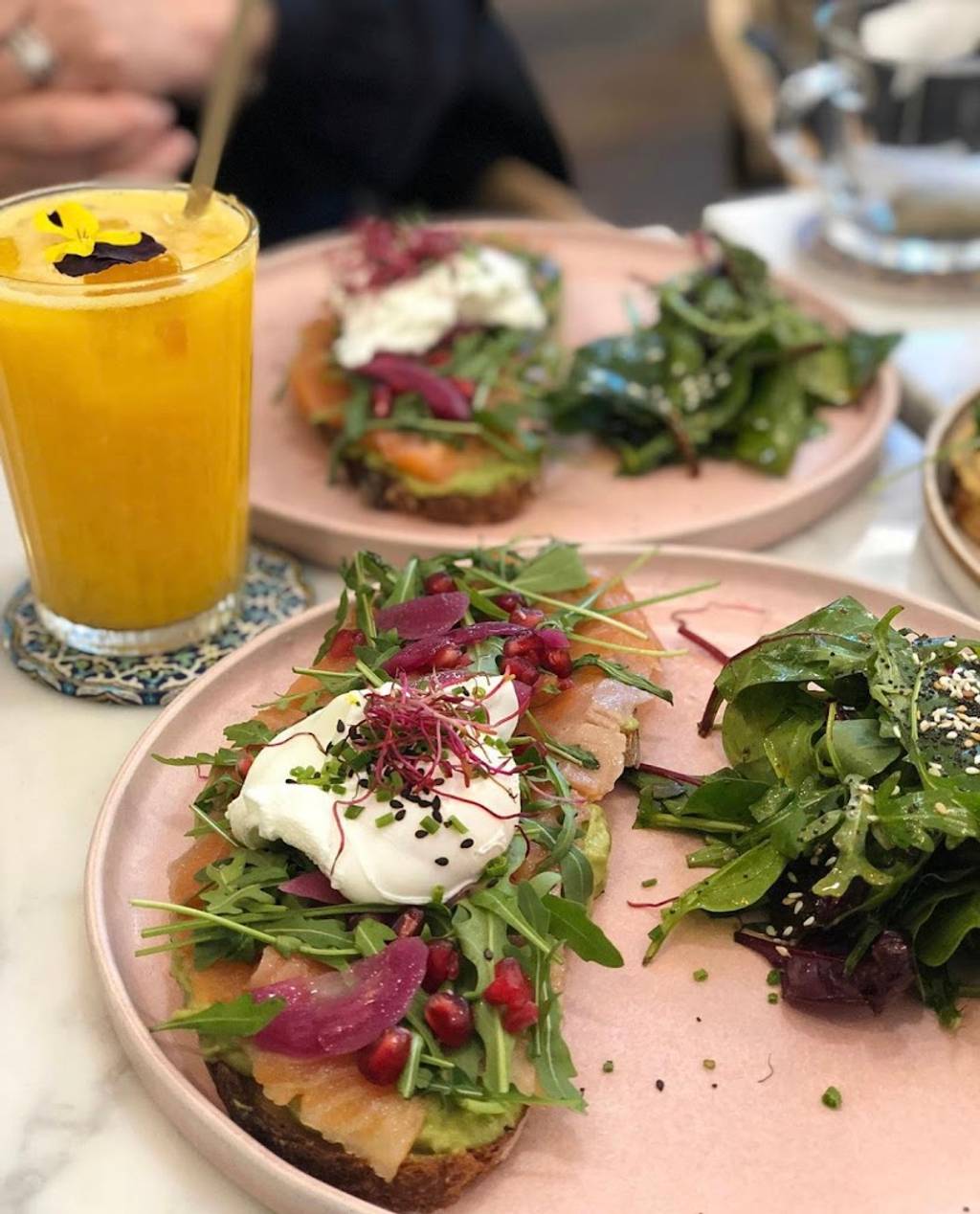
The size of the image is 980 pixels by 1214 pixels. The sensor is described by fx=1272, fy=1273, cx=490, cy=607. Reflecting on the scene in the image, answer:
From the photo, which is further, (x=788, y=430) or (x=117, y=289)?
(x=788, y=430)

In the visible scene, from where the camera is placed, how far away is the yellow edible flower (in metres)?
1.51

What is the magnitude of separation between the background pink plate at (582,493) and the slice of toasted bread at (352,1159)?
92 cm

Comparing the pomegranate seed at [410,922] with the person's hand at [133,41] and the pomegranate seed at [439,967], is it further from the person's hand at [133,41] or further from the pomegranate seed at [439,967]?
the person's hand at [133,41]

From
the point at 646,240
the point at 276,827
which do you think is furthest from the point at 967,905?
the point at 646,240

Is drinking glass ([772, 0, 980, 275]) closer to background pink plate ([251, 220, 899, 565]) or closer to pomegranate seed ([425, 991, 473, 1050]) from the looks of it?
background pink plate ([251, 220, 899, 565])

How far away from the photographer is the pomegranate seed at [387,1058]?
3.53 ft

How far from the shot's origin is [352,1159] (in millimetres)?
1074

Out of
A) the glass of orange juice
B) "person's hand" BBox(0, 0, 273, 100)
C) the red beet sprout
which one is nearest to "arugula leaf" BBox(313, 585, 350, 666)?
the glass of orange juice

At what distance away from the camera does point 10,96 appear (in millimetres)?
2637

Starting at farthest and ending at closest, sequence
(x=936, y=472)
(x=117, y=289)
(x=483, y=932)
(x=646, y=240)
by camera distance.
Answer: (x=646, y=240), (x=936, y=472), (x=117, y=289), (x=483, y=932)

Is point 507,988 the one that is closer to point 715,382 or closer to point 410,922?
point 410,922

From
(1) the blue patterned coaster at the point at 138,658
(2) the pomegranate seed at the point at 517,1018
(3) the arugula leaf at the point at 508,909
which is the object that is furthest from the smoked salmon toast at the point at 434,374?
(2) the pomegranate seed at the point at 517,1018

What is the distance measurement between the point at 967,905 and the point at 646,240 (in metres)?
1.96

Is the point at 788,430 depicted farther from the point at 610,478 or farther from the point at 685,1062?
the point at 685,1062
